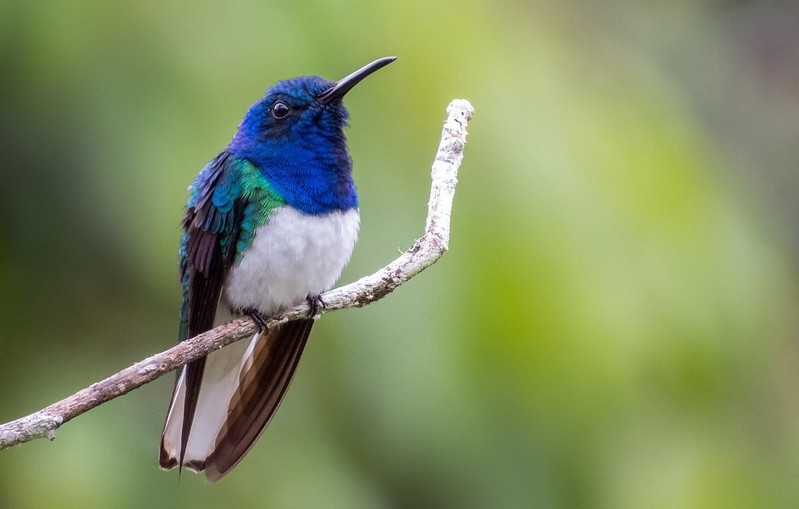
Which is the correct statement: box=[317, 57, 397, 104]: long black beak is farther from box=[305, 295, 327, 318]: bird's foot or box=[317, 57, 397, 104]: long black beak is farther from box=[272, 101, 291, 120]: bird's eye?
box=[305, 295, 327, 318]: bird's foot

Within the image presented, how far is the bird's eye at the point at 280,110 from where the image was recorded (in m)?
3.68

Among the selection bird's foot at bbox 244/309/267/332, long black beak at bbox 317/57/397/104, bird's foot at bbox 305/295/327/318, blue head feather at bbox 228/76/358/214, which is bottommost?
bird's foot at bbox 244/309/267/332

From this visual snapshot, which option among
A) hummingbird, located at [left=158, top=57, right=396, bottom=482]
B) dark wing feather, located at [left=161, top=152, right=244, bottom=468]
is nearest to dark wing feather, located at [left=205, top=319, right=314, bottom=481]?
hummingbird, located at [left=158, top=57, right=396, bottom=482]

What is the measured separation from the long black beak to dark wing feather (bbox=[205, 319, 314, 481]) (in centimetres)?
69

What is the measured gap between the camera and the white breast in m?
3.36

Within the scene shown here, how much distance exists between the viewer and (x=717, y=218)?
4418mm

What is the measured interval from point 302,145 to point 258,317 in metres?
0.57

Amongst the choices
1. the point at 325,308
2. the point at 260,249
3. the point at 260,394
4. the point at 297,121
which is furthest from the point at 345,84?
the point at 260,394

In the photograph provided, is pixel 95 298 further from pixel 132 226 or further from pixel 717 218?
pixel 717 218

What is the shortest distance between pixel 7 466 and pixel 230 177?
142 centimetres

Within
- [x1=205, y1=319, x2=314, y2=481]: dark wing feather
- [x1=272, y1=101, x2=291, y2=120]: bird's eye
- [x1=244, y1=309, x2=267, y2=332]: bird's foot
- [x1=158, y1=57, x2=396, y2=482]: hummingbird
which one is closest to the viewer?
[x1=244, y1=309, x2=267, y2=332]: bird's foot

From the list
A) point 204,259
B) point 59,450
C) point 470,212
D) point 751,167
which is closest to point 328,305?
point 204,259

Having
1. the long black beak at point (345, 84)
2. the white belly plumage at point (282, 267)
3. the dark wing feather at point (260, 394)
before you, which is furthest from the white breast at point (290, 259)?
the long black beak at point (345, 84)

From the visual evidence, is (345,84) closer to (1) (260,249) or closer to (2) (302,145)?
(2) (302,145)
